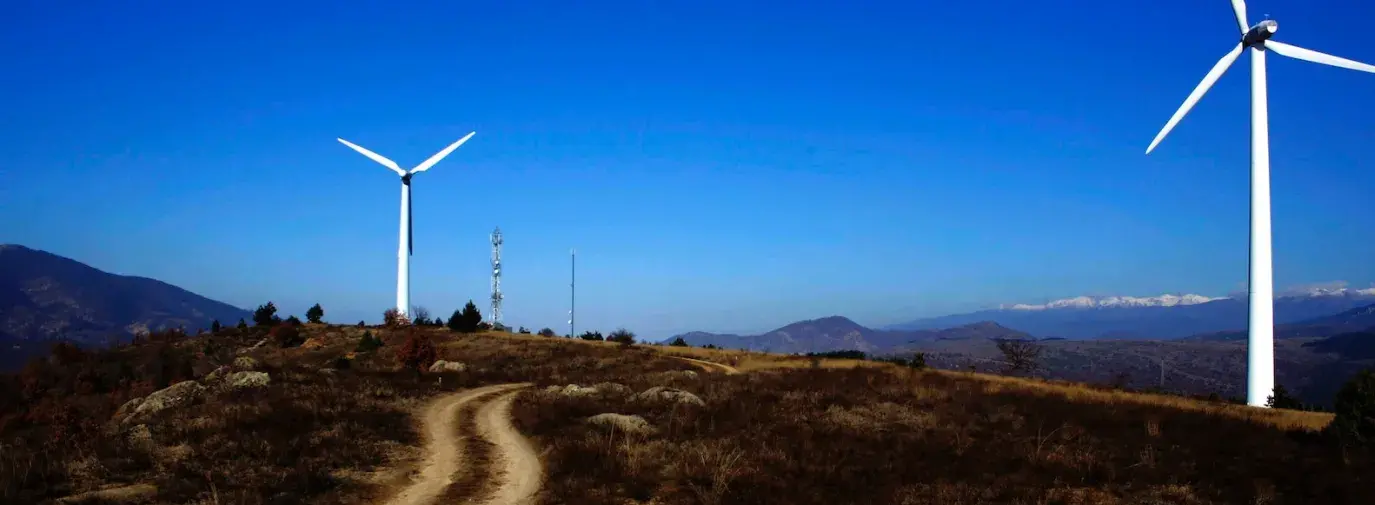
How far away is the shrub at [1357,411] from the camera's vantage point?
2288 centimetres

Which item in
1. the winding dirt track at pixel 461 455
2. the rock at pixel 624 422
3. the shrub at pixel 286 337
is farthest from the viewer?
the shrub at pixel 286 337

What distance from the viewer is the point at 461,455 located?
→ 21.7m

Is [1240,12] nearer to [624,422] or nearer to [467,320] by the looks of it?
[624,422]

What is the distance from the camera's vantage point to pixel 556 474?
19281 millimetres

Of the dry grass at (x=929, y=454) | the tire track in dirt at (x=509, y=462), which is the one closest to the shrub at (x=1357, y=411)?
the dry grass at (x=929, y=454)

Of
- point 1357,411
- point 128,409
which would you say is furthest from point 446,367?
point 1357,411

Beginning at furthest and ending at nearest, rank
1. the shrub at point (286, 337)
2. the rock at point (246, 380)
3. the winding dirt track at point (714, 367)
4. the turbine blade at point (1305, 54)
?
1. the shrub at point (286, 337)
2. the winding dirt track at point (714, 367)
3. the turbine blade at point (1305, 54)
4. the rock at point (246, 380)

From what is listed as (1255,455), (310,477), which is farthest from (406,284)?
(1255,455)

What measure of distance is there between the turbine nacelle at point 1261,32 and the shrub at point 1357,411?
87.0 feet

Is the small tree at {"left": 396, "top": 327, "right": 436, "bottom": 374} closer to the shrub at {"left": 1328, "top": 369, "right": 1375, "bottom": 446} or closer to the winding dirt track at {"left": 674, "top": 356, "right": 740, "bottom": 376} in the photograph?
the winding dirt track at {"left": 674, "top": 356, "right": 740, "bottom": 376}

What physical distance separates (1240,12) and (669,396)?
1585 inches

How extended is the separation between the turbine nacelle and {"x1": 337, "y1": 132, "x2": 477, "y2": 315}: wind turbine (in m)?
67.3

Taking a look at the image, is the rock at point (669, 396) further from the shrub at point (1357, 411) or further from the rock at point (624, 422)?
the shrub at point (1357, 411)

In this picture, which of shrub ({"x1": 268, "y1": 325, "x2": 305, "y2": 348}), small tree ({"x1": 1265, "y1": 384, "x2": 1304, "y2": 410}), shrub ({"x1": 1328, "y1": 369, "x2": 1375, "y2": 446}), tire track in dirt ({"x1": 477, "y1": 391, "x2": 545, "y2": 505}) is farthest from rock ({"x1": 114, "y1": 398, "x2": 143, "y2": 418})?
small tree ({"x1": 1265, "y1": 384, "x2": 1304, "y2": 410})
